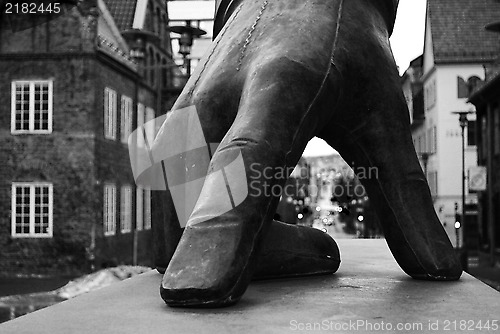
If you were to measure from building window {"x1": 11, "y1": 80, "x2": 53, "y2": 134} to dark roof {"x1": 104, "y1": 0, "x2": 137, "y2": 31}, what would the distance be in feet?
19.2

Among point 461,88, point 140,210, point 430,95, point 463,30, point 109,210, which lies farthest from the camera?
point 430,95

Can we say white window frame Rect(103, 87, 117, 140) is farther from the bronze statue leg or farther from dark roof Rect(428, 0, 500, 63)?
the bronze statue leg

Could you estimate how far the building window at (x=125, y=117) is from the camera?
24875 mm

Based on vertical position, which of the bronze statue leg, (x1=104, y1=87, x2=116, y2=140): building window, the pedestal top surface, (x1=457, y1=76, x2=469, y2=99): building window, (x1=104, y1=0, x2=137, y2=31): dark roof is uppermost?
(x1=104, y1=0, x2=137, y2=31): dark roof

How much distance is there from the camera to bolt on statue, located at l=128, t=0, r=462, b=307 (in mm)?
3082

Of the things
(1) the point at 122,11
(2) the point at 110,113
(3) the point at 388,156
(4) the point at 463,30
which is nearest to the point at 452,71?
Result: (4) the point at 463,30

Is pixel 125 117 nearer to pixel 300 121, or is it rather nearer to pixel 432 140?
pixel 432 140

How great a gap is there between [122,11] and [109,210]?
857 cm

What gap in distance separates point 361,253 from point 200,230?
121 inches

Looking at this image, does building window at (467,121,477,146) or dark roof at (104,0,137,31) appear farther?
building window at (467,121,477,146)

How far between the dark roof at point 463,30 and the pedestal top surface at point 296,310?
3502 centimetres

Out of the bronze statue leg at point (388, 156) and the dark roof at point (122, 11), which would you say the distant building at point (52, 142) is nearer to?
the dark roof at point (122, 11)

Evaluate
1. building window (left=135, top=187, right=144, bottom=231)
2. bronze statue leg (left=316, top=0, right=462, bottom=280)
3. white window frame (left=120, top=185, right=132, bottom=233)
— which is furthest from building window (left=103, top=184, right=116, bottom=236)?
bronze statue leg (left=316, top=0, right=462, bottom=280)

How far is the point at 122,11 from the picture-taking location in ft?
91.3
